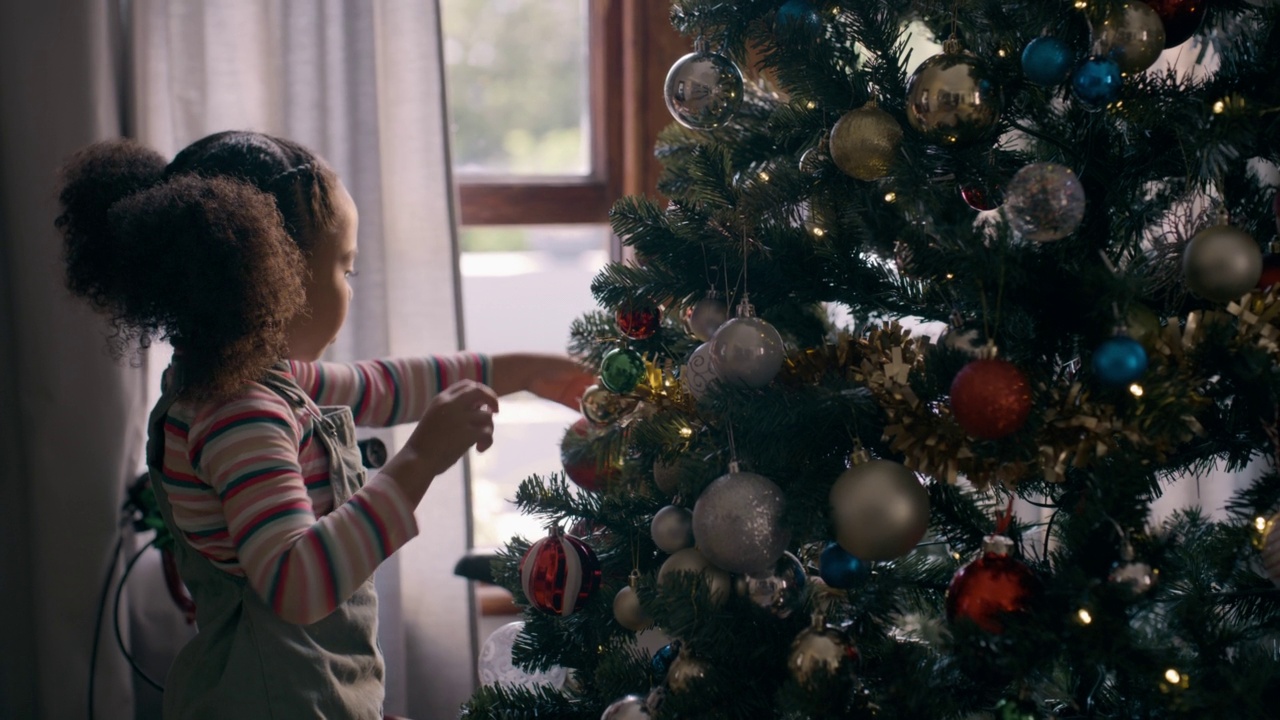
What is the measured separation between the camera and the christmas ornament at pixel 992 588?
1.86 feet

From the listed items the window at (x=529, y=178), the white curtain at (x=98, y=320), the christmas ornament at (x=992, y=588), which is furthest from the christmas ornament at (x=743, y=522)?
the window at (x=529, y=178)

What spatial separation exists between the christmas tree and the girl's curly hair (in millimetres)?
305

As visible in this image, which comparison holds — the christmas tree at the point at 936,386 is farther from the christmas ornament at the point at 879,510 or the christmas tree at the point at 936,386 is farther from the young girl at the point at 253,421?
the young girl at the point at 253,421

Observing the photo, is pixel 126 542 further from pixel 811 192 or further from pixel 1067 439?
pixel 1067 439

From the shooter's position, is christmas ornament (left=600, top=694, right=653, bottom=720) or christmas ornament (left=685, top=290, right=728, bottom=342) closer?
christmas ornament (left=600, top=694, right=653, bottom=720)

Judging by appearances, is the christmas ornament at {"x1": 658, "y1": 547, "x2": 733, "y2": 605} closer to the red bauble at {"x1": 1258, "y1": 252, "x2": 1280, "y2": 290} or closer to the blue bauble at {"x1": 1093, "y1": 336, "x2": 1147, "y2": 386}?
the blue bauble at {"x1": 1093, "y1": 336, "x2": 1147, "y2": 386}

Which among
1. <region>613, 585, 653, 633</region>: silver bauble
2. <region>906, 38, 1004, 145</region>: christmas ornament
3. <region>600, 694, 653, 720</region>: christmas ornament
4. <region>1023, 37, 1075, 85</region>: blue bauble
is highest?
<region>1023, 37, 1075, 85</region>: blue bauble

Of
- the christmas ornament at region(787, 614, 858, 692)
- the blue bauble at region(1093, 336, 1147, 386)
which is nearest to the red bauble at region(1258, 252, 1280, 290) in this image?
the blue bauble at region(1093, 336, 1147, 386)

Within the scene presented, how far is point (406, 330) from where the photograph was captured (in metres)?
1.49

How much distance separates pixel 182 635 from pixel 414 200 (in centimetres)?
75

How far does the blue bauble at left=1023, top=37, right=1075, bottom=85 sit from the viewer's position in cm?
62

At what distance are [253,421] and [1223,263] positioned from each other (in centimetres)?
77

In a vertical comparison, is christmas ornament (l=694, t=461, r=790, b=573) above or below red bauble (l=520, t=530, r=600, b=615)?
above

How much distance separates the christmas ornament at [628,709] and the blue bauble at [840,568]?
0.16 m
